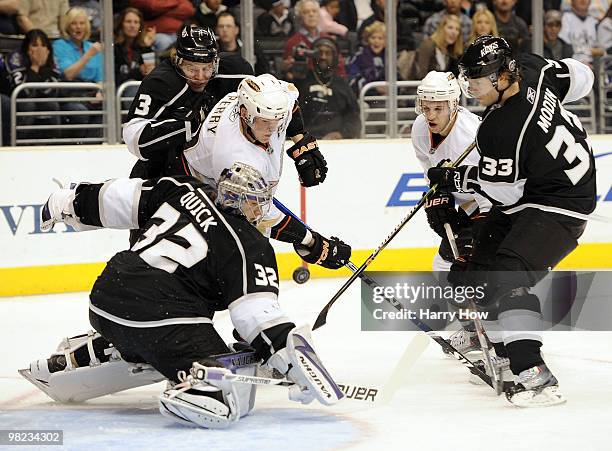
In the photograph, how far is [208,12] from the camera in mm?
7086

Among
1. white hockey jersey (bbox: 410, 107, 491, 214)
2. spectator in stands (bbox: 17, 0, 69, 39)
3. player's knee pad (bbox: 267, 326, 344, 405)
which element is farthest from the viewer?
spectator in stands (bbox: 17, 0, 69, 39)

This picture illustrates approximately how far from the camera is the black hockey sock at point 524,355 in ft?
13.0

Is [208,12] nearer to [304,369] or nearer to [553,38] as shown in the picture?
[553,38]

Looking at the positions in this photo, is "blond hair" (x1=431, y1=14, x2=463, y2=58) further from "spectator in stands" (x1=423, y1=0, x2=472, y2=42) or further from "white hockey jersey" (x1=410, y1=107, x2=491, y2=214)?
"white hockey jersey" (x1=410, y1=107, x2=491, y2=214)

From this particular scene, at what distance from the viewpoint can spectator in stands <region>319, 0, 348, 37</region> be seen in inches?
290

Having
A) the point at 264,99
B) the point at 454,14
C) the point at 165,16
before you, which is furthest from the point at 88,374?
the point at 454,14

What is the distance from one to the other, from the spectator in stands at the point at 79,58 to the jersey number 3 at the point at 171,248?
3206 mm

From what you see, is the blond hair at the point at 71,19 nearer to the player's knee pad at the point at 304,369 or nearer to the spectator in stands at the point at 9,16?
the spectator in stands at the point at 9,16

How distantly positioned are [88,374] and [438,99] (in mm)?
1753

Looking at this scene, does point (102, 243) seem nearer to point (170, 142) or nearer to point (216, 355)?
point (170, 142)

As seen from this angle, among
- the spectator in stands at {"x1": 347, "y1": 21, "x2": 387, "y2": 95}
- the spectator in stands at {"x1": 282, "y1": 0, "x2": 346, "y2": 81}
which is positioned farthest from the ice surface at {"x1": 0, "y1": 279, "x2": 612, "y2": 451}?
the spectator in stands at {"x1": 347, "y1": 21, "x2": 387, "y2": 95}

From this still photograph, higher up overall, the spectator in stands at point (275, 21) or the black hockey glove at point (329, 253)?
the spectator in stands at point (275, 21)

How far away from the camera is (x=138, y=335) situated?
3619mm

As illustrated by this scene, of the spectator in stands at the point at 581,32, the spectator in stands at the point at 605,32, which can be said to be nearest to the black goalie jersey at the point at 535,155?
the spectator in stands at the point at 581,32
